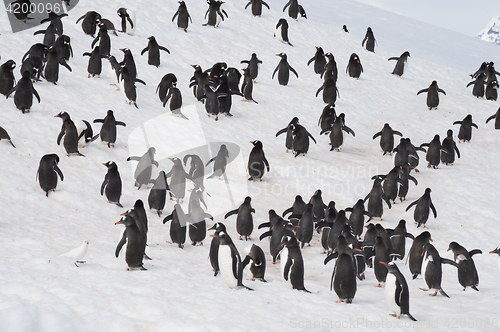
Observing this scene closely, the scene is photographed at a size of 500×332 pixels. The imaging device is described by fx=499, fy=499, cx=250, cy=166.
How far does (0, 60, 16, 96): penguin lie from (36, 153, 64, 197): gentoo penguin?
3.59 meters

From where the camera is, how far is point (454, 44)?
3803cm

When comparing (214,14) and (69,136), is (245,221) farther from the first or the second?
(214,14)

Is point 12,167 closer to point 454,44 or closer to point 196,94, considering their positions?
point 196,94

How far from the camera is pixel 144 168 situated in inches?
393

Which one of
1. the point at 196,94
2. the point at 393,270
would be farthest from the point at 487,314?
the point at 196,94

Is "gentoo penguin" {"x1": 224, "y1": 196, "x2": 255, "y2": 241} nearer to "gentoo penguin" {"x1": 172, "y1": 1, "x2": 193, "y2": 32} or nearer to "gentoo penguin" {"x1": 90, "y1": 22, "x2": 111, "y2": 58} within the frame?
"gentoo penguin" {"x1": 90, "y1": 22, "x2": 111, "y2": 58}

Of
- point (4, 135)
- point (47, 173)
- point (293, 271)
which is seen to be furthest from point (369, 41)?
point (293, 271)

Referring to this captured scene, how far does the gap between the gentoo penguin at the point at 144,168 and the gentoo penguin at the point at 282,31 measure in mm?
11912

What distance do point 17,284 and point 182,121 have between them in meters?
8.10

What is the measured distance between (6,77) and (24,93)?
925 mm

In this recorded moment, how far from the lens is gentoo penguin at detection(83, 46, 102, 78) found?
1330 centimetres

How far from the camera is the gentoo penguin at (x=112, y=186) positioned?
348 inches

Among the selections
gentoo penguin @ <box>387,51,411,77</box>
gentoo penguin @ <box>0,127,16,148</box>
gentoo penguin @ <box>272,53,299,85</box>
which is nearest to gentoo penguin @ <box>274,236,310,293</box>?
gentoo penguin @ <box>0,127,16,148</box>

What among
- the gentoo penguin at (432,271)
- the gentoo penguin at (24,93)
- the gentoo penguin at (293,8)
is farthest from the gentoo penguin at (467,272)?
the gentoo penguin at (293,8)
